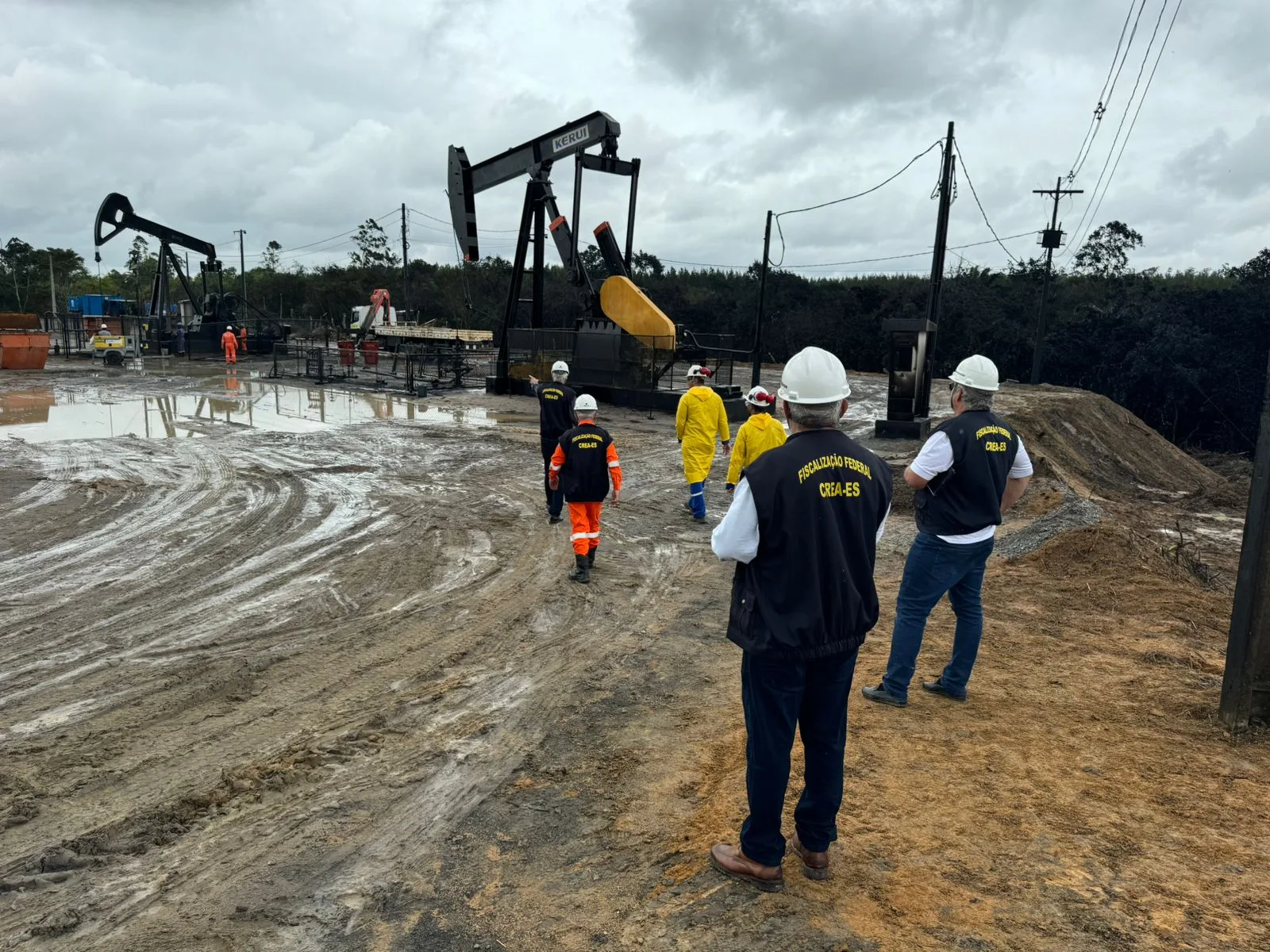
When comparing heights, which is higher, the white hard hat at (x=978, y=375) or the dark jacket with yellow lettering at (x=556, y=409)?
the white hard hat at (x=978, y=375)

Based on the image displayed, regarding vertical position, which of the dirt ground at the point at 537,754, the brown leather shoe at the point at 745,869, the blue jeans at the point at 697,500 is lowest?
the dirt ground at the point at 537,754

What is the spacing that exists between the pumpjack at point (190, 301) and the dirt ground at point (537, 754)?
28.3 m

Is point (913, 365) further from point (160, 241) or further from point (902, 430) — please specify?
point (160, 241)

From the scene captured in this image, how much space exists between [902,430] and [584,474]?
12.2m

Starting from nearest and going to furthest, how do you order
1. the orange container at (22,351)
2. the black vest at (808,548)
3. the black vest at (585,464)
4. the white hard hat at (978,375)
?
1. the black vest at (808,548)
2. the white hard hat at (978,375)
3. the black vest at (585,464)
4. the orange container at (22,351)

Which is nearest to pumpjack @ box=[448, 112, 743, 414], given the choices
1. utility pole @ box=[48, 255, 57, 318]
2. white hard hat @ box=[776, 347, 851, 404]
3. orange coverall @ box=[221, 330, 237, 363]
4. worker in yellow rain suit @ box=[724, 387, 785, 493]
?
worker in yellow rain suit @ box=[724, 387, 785, 493]

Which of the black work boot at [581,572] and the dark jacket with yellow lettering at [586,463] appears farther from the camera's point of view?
the black work boot at [581,572]

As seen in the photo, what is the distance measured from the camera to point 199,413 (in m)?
19.3

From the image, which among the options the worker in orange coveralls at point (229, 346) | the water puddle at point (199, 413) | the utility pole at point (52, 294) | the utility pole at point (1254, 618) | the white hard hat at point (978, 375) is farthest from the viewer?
the utility pole at point (52, 294)

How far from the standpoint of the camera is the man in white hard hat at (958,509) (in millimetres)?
4676

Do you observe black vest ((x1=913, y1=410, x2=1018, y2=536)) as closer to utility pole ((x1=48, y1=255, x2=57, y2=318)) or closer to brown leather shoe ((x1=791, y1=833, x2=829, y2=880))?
brown leather shoe ((x1=791, y1=833, x2=829, y2=880))

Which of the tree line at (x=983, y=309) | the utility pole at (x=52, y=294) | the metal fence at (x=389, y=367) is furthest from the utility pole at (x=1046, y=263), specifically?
the utility pole at (x=52, y=294)

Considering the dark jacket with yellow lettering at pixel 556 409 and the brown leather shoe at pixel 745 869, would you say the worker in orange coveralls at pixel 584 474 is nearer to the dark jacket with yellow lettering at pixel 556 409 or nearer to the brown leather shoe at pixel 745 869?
the dark jacket with yellow lettering at pixel 556 409

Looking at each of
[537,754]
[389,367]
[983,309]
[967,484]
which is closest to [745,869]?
[537,754]
